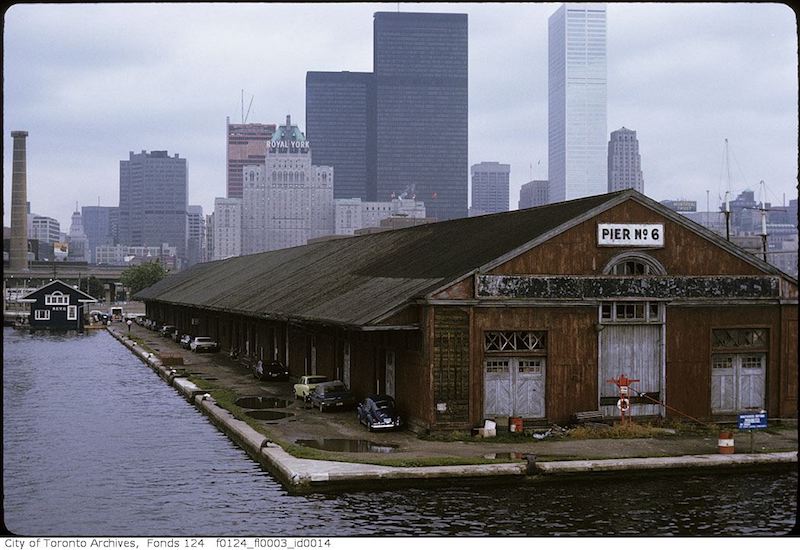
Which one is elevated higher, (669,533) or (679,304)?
(679,304)

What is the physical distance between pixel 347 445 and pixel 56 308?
103 meters

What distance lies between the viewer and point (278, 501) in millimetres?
27203

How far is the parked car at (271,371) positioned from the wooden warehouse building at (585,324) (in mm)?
14974

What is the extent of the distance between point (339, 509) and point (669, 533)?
9.23m

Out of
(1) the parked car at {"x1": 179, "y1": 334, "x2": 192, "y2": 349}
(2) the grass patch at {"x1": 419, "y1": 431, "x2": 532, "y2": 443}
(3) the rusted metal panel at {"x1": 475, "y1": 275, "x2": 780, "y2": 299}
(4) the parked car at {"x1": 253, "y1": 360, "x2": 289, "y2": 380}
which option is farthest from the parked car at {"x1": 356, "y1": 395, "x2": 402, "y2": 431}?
(1) the parked car at {"x1": 179, "y1": 334, "x2": 192, "y2": 349}

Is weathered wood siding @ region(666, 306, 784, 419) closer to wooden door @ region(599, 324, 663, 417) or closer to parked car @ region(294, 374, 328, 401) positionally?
wooden door @ region(599, 324, 663, 417)

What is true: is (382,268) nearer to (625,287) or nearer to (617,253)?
(617,253)

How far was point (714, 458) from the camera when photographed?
32625 mm

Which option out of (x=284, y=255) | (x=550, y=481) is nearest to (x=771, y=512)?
(x=550, y=481)

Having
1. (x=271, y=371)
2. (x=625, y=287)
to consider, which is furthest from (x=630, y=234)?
(x=271, y=371)

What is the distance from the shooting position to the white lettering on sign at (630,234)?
4006cm

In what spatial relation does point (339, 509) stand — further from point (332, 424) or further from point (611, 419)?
point (611, 419)

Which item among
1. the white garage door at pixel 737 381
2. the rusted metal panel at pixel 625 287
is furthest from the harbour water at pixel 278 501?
the rusted metal panel at pixel 625 287

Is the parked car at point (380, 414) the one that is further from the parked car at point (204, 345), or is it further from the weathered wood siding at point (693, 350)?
the parked car at point (204, 345)
